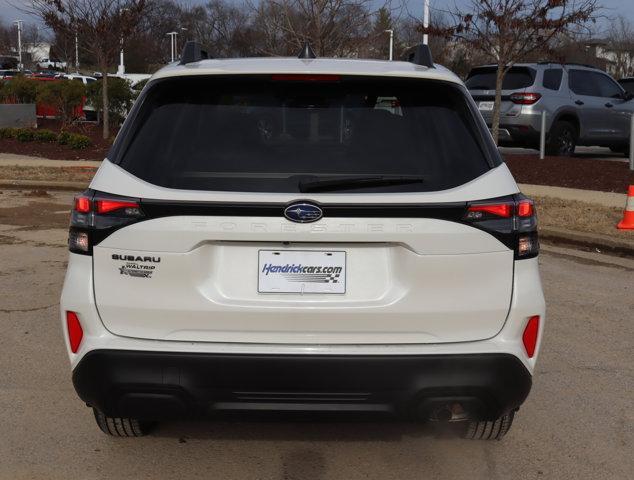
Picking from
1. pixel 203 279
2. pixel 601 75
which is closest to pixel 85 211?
pixel 203 279

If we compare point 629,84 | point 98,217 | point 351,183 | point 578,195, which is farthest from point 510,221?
point 629,84

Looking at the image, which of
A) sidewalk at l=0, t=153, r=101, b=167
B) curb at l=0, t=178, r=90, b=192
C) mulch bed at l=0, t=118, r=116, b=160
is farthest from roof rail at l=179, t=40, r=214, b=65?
mulch bed at l=0, t=118, r=116, b=160

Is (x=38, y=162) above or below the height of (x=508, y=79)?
below

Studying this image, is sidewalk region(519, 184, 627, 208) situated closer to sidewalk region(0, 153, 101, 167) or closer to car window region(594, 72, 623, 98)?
car window region(594, 72, 623, 98)

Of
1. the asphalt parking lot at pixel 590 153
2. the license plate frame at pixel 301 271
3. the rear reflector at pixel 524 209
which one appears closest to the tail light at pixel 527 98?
the asphalt parking lot at pixel 590 153

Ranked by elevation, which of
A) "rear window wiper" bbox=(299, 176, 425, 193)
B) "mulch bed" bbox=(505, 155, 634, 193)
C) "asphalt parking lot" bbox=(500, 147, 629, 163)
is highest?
"rear window wiper" bbox=(299, 176, 425, 193)

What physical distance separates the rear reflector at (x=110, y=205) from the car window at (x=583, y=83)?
1551cm

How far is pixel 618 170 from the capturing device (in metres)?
15.3

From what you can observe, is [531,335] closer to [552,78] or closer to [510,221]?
[510,221]

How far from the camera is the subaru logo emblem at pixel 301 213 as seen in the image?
3215mm

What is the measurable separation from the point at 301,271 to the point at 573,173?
493 inches

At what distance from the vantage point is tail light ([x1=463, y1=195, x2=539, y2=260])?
10.9ft

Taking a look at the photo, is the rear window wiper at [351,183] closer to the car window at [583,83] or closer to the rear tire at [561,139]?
the rear tire at [561,139]

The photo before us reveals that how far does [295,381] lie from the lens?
326 cm
